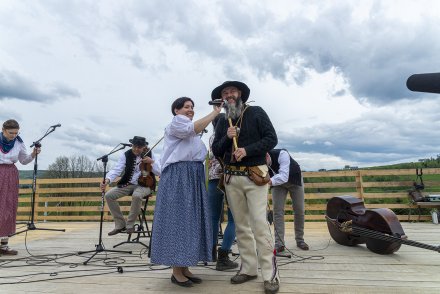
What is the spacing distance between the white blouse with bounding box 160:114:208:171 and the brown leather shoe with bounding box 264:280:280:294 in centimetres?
97

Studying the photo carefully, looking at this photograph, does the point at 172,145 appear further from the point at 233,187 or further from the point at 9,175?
the point at 9,175

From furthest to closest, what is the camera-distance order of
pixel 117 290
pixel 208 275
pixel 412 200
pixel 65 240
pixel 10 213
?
pixel 412 200 < pixel 65 240 < pixel 10 213 < pixel 208 275 < pixel 117 290

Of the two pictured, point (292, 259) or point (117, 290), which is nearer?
point (117, 290)

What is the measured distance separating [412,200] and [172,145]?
5263 mm

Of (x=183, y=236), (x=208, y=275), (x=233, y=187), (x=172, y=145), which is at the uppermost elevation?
(x=172, y=145)

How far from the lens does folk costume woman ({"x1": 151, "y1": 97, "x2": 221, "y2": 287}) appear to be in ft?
6.91

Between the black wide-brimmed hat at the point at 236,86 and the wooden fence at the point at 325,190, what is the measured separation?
4.07m

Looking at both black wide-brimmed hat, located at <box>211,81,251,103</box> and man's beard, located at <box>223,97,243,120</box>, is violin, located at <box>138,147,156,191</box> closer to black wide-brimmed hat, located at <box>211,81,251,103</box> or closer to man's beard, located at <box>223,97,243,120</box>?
black wide-brimmed hat, located at <box>211,81,251,103</box>

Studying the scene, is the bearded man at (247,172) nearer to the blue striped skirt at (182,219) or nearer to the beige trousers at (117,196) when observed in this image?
the blue striped skirt at (182,219)

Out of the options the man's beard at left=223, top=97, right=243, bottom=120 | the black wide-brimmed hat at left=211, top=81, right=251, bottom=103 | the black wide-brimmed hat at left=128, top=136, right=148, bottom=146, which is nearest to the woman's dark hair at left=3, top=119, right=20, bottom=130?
the black wide-brimmed hat at left=128, top=136, right=148, bottom=146

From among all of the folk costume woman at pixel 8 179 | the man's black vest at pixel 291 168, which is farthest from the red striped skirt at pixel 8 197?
the man's black vest at pixel 291 168

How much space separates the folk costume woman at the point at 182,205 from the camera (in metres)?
2.11

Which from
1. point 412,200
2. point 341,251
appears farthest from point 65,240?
point 412,200

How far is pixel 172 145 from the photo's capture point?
231 centimetres
